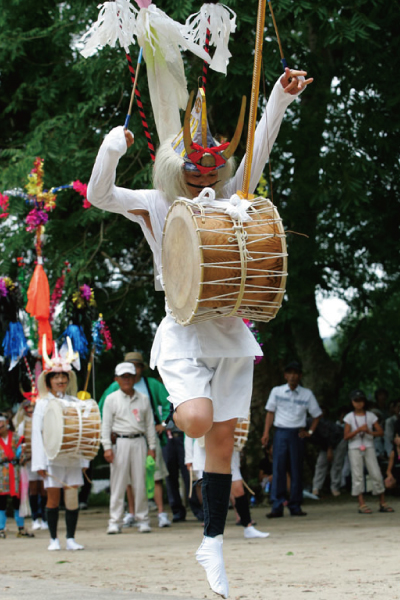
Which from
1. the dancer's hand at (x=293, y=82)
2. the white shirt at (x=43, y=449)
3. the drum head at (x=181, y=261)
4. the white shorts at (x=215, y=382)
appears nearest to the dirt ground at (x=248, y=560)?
the white shirt at (x=43, y=449)

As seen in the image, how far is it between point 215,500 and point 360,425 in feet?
24.8

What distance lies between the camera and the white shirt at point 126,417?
442 inches

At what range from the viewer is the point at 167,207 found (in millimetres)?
4965

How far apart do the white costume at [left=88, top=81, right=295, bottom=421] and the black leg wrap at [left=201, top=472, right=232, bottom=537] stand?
0.33m

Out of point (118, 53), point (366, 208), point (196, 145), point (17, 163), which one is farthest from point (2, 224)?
point (196, 145)

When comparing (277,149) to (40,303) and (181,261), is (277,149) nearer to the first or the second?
(40,303)

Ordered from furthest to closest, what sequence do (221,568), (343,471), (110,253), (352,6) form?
(343,471) < (110,253) < (352,6) < (221,568)

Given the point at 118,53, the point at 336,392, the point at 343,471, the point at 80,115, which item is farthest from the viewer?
the point at 336,392

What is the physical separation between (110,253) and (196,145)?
8824mm

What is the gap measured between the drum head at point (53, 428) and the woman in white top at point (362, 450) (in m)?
4.20

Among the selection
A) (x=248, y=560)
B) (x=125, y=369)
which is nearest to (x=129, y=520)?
(x=125, y=369)

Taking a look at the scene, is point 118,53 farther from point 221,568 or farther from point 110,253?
point 221,568

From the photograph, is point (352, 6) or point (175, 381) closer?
point (175, 381)

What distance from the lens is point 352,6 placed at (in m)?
10.7
